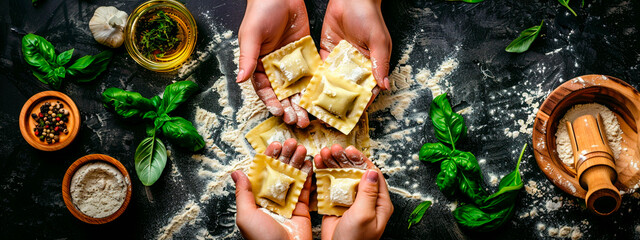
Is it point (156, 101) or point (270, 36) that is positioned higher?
point (270, 36)

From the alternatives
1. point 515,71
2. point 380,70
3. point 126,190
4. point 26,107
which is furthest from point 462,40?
point 26,107

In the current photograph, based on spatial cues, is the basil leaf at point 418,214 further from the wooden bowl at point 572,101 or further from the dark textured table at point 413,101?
the wooden bowl at point 572,101

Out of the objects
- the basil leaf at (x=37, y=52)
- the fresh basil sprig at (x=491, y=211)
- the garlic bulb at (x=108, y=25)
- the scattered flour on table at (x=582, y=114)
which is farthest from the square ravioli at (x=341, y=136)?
the basil leaf at (x=37, y=52)

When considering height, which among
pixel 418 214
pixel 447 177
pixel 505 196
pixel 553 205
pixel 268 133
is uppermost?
pixel 268 133

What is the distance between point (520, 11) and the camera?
8.83ft

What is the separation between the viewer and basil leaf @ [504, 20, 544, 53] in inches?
104

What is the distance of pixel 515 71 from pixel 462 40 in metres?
0.41

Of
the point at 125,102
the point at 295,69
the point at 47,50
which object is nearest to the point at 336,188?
the point at 295,69

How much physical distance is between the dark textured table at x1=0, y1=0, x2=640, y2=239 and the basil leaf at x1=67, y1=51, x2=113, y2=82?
0.22 feet

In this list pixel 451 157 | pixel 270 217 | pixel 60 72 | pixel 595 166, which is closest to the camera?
pixel 595 166

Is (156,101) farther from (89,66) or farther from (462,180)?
(462,180)

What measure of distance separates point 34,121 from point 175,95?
0.91 meters

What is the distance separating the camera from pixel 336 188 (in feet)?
7.82

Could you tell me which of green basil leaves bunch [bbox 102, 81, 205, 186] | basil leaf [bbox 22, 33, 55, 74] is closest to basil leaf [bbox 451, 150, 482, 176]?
green basil leaves bunch [bbox 102, 81, 205, 186]
